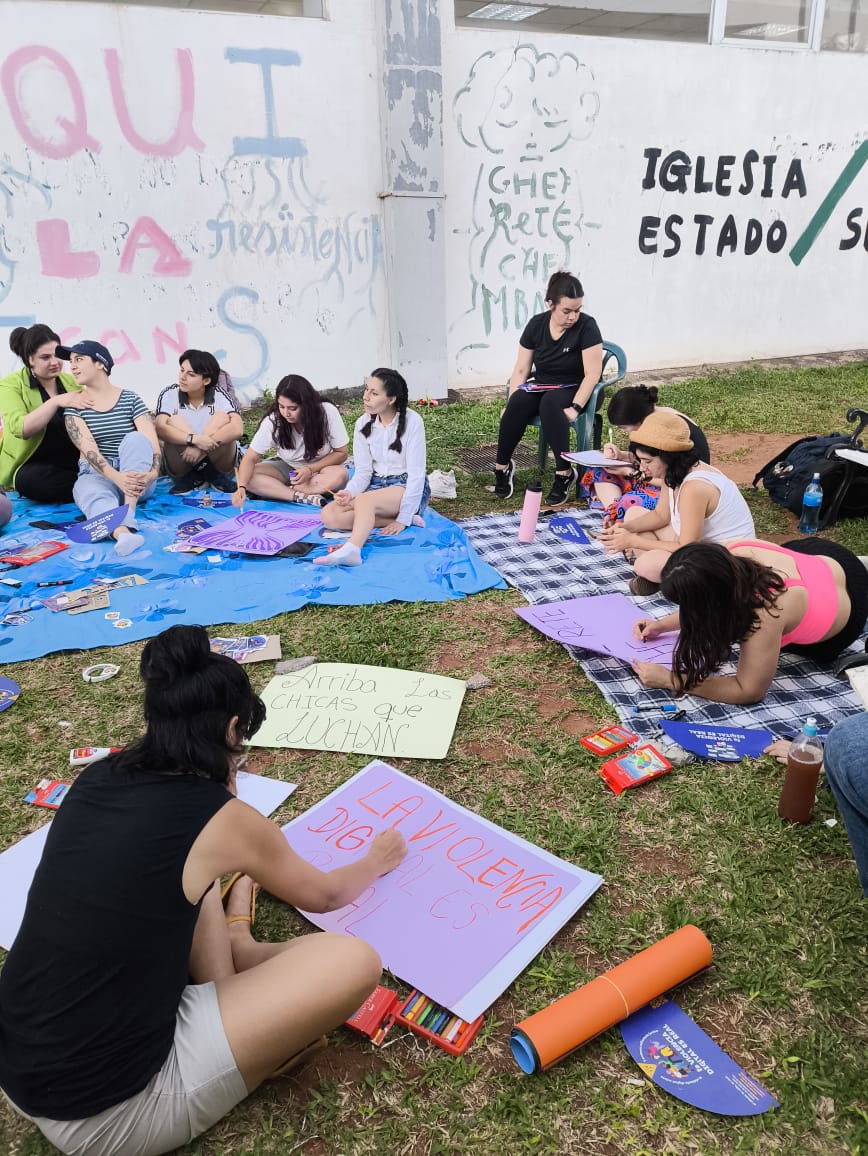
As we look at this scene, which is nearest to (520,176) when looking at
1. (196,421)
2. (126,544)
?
(196,421)

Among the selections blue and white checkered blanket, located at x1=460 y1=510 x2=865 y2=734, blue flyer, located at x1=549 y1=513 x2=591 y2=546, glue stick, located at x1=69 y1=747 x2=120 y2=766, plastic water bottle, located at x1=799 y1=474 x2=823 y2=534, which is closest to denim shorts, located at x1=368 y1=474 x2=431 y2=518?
blue and white checkered blanket, located at x1=460 y1=510 x2=865 y2=734

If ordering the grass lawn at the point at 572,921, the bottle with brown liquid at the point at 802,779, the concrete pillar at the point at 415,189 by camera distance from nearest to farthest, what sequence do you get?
the grass lawn at the point at 572,921, the bottle with brown liquid at the point at 802,779, the concrete pillar at the point at 415,189

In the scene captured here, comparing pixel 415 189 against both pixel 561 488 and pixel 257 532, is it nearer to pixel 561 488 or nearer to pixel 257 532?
pixel 561 488

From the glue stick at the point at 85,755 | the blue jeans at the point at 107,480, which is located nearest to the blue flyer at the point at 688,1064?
the glue stick at the point at 85,755

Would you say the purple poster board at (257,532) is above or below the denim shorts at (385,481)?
below

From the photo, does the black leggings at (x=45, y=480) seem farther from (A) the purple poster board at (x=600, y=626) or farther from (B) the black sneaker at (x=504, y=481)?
(A) the purple poster board at (x=600, y=626)

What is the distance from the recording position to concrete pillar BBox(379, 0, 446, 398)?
275 inches

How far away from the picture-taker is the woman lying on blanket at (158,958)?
1.50 meters

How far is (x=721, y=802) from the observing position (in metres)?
2.65

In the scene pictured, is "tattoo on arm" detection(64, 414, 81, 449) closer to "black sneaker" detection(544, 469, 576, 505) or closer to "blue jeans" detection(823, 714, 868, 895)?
"black sneaker" detection(544, 469, 576, 505)

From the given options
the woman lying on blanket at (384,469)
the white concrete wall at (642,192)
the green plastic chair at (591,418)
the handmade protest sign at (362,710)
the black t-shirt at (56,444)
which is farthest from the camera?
the white concrete wall at (642,192)

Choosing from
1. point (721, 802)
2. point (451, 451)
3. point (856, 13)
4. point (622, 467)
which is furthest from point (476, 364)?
point (721, 802)

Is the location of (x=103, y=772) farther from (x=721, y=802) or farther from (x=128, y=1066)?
(x=721, y=802)

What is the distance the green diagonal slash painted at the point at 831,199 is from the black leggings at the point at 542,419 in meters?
5.62
